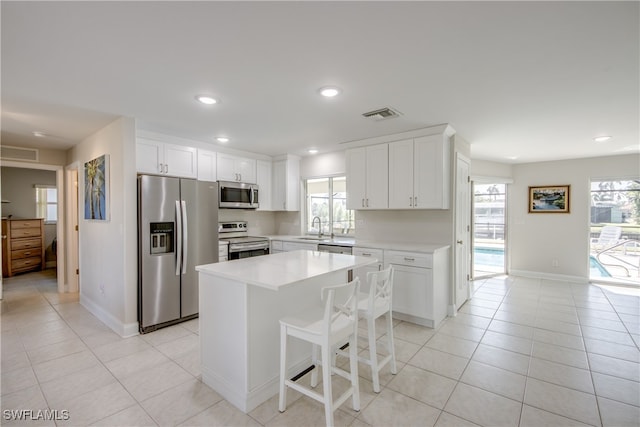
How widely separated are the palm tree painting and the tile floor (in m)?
1.35

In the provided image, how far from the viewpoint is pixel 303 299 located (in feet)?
8.09

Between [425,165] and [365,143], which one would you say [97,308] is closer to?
[365,143]

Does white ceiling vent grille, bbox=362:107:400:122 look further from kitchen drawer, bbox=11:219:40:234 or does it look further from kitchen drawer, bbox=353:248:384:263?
kitchen drawer, bbox=11:219:40:234

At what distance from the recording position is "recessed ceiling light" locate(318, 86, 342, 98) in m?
2.44

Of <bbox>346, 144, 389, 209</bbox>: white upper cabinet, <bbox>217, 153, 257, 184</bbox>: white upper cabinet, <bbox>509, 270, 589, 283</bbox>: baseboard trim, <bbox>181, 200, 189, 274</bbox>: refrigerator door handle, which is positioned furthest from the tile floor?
<bbox>217, 153, 257, 184</bbox>: white upper cabinet

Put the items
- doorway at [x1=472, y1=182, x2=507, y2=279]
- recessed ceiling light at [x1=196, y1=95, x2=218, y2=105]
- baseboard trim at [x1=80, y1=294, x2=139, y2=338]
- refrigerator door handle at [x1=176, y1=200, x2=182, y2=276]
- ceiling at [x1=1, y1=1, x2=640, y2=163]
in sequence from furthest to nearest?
doorway at [x1=472, y1=182, x2=507, y2=279], refrigerator door handle at [x1=176, y1=200, x2=182, y2=276], baseboard trim at [x1=80, y1=294, x2=139, y2=338], recessed ceiling light at [x1=196, y1=95, x2=218, y2=105], ceiling at [x1=1, y1=1, x2=640, y2=163]

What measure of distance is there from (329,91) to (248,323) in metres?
1.95

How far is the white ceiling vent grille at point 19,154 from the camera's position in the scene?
4.27m

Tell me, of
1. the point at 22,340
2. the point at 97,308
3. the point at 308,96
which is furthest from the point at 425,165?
the point at 22,340

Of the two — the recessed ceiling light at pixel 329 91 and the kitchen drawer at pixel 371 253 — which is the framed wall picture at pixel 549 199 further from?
the recessed ceiling light at pixel 329 91

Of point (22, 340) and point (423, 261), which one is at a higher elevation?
point (423, 261)

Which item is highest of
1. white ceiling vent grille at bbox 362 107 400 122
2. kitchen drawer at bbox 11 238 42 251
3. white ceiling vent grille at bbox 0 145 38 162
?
white ceiling vent grille at bbox 362 107 400 122

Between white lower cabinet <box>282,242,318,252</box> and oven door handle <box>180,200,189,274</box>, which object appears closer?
oven door handle <box>180,200,189,274</box>

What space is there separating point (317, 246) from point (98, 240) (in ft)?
9.54
